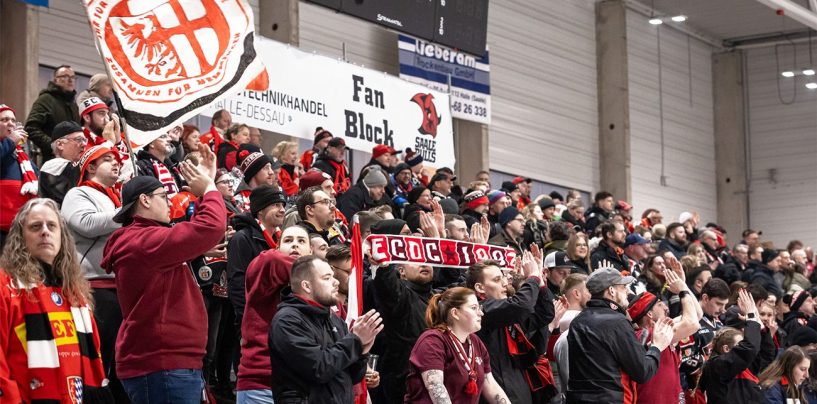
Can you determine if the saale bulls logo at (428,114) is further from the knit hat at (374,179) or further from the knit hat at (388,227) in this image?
the knit hat at (388,227)

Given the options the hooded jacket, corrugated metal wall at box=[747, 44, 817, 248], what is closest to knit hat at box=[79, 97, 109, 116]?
the hooded jacket

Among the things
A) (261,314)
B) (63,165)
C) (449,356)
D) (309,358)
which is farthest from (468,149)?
(309,358)

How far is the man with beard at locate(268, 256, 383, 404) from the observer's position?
570 cm

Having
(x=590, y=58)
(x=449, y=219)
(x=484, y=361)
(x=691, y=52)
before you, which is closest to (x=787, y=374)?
(x=449, y=219)

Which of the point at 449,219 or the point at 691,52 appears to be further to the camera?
the point at 691,52

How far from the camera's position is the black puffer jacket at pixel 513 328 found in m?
7.27

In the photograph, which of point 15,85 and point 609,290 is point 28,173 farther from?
point 15,85

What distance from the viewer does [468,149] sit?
20.2 m

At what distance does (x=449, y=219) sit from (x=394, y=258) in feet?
7.24

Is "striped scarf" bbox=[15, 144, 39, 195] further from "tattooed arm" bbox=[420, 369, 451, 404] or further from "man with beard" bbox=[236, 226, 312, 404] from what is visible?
"tattooed arm" bbox=[420, 369, 451, 404]

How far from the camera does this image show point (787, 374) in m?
10.7

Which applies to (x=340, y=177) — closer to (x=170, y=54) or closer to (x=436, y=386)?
(x=170, y=54)

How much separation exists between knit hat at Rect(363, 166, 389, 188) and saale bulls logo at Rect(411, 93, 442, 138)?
546cm

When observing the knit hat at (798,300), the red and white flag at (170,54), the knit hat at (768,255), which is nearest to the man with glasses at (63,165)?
the red and white flag at (170,54)
